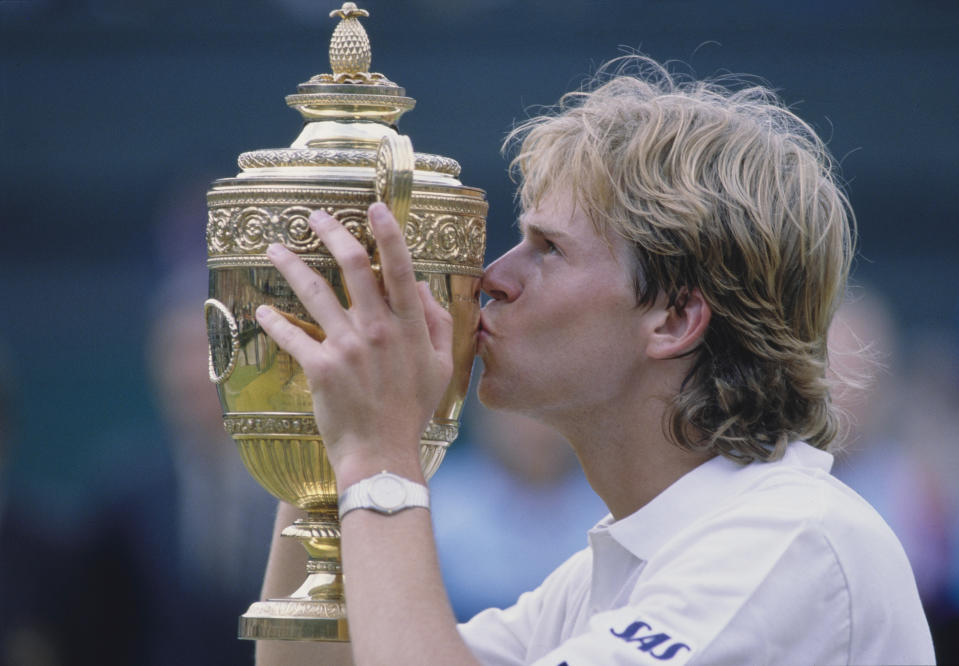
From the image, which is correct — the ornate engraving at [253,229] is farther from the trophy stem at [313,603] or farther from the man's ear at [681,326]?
the man's ear at [681,326]

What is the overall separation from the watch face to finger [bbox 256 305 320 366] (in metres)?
0.19

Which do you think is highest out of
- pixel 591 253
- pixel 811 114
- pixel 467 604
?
pixel 591 253

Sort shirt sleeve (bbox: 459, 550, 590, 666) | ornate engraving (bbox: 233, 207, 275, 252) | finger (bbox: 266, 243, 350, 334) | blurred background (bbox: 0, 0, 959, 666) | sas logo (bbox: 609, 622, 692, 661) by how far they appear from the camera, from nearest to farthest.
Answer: sas logo (bbox: 609, 622, 692, 661)
finger (bbox: 266, 243, 350, 334)
ornate engraving (bbox: 233, 207, 275, 252)
shirt sleeve (bbox: 459, 550, 590, 666)
blurred background (bbox: 0, 0, 959, 666)

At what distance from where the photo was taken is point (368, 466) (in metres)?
1.97

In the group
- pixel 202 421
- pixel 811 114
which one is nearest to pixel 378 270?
pixel 202 421

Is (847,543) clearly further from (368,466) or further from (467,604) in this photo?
(467,604)

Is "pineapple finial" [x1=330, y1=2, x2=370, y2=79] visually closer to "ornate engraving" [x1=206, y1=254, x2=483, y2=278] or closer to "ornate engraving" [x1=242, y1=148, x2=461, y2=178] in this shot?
"ornate engraving" [x1=242, y1=148, x2=461, y2=178]

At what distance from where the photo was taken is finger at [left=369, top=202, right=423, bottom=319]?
6.40 ft

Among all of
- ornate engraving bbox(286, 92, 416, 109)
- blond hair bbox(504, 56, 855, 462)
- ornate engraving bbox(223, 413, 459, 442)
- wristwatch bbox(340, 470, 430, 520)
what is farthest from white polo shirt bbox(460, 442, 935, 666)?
ornate engraving bbox(286, 92, 416, 109)

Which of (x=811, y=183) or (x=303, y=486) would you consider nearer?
(x=303, y=486)

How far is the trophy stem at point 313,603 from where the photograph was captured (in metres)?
2.18

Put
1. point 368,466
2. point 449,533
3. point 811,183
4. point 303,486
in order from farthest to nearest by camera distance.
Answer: point 449,533 < point 811,183 < point 303,486 < point 368,466

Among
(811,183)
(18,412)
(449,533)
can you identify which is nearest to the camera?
(811,183)

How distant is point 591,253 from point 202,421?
12.3 ft
